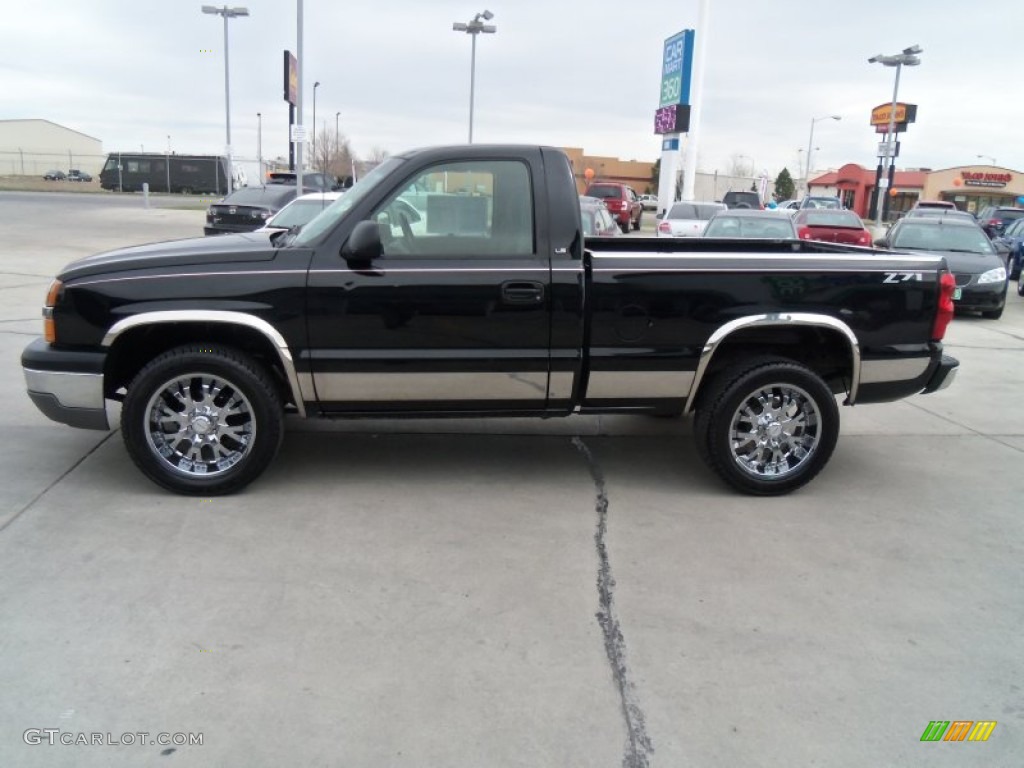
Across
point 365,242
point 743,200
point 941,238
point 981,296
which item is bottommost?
point 981,296

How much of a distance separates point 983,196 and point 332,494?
78.5 m

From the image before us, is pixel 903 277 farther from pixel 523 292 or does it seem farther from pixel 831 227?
pixel 831 227

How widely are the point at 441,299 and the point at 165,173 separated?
6007 cm

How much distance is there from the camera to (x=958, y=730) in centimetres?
299

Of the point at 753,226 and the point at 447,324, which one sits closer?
the point at 447,324

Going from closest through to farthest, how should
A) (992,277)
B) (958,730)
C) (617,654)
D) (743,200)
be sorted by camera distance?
(958,730), (617,654), (992,277), (743,200)

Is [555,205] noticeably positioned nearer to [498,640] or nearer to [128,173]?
[498,640]

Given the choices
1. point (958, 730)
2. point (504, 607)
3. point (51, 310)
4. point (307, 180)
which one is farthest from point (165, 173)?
point (958, 730)

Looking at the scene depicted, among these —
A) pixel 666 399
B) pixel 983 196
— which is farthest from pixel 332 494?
pixel 983 196

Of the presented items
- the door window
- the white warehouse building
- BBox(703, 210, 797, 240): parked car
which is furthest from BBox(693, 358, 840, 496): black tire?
the white warehouse building

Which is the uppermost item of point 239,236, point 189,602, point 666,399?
point 239,236

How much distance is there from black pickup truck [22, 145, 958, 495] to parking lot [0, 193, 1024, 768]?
48 cm

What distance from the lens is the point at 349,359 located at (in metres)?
4.77

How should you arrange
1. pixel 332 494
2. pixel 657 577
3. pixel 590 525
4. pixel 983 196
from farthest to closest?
pixel 983 196
pixel 332 494
pixel 590 525
pixel 657 577
